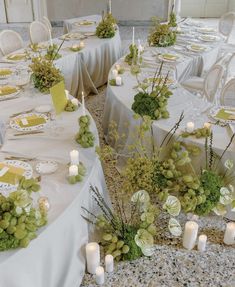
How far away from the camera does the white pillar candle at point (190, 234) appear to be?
2.18 meters

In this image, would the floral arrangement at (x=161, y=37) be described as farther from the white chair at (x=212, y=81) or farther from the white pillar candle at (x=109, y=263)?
the white pillar candle at (x=109, y=263)

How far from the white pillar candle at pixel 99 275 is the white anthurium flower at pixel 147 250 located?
0.93 feet

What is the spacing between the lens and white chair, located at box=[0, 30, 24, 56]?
440 centimetres

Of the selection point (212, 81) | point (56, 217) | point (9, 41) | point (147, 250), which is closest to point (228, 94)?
point (212, 81)

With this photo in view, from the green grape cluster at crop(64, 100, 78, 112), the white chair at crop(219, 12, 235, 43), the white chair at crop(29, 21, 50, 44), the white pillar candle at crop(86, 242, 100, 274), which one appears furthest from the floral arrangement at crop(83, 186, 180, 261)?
the white chair at crop(219, 12, 235, 43)

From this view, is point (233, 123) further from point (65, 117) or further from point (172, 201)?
point (65, 117)

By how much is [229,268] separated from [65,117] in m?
1.47

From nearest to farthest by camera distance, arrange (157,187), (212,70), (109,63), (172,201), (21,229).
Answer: (21,229), (172,201), (157,187), (212,70), (109,63)

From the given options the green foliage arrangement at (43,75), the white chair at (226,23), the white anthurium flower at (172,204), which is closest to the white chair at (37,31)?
the green foliage arrangement at (43,75)

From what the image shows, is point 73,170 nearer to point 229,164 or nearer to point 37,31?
point 229,164

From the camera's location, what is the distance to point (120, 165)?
305cm

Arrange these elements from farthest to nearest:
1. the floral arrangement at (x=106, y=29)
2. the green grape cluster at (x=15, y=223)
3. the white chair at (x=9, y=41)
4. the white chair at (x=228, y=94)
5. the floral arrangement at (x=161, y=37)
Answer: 1. the floral arrangement at (x=106, y=29)
2. the white chair at (x=9, y=41)
3. the floral arrangement at (x=161, y=37)
4. the white chair at (x=228, y=94)
5. the green grape cluster at (x=15, y=223)

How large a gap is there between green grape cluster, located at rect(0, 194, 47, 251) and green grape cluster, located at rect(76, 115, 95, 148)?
713 millimetres

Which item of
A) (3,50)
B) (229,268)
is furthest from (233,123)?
(3,50)
